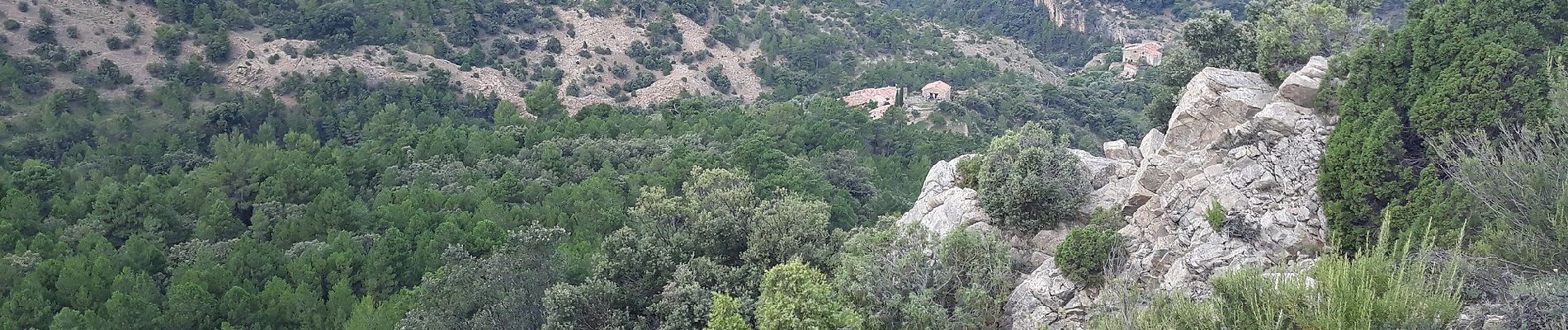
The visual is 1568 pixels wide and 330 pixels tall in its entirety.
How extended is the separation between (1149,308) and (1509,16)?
10256 millimetres

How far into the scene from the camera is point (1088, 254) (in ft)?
58.8

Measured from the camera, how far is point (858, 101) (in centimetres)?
7188

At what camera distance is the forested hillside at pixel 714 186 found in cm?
1570

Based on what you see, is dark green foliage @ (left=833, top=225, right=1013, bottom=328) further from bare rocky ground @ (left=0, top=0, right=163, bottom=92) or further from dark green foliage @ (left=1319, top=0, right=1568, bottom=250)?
bare rocky ground @ (left=0, top=0, right=163, bottom=92)

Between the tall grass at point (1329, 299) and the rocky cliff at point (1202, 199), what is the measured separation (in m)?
1.81

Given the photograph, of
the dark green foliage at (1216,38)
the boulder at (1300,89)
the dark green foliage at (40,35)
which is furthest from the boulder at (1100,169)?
the dark green foliage at (40,35)

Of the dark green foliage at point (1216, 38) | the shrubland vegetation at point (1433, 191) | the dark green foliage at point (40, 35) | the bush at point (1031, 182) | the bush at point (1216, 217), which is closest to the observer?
the shrubland vegetation at point (1433, 191)

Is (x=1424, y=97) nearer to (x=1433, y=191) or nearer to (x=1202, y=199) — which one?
(x=1433, y=191)

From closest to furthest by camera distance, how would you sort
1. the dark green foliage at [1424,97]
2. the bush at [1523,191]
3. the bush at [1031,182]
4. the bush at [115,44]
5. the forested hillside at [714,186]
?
the bush at [1523,191] → the forested hillside at [714,186] → the dark green foliage at [1424,97] → the bush at [1031,182] → the bush at [115,44]

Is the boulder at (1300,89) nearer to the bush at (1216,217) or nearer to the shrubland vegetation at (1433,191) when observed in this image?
the shrubland vegetation at (1433,191)

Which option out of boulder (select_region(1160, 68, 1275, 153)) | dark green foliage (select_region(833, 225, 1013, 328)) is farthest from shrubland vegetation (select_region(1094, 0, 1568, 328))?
dark green foliage (select_region(833, 225, 1013, 328))

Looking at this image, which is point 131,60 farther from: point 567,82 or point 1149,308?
point 1149,308

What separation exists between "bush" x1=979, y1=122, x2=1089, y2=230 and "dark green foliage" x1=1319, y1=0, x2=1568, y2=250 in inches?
183

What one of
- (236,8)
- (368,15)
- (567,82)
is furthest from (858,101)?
(236,8)
